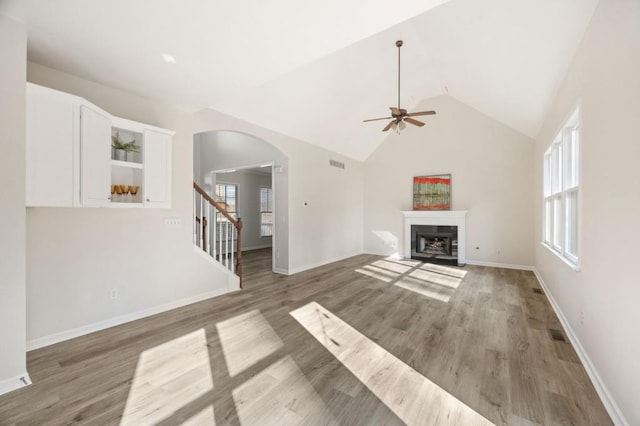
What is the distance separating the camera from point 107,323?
9.84ft

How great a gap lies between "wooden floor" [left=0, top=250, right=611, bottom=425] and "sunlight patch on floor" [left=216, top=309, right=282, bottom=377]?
0.01 m

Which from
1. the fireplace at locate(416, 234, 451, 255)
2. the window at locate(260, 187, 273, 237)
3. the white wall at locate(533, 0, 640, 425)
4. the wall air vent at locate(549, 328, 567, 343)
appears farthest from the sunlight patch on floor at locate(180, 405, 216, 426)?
the window at locate(260, 187, 273, 237)

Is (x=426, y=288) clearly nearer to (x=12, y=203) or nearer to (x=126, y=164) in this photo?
(x=126, y=164)

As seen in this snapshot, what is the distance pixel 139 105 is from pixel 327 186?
425 cm

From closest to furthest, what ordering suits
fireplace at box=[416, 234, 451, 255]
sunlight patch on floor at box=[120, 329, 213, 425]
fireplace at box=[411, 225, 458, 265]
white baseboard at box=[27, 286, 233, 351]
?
sunlight patch on floor at box=[120, 329, 213, 425]
white baseboard at box=[27, 286, 233, 351]
fireplace at box=[411, 225, 458, 265]
fireplace at box=[416, 234, 451, 255]

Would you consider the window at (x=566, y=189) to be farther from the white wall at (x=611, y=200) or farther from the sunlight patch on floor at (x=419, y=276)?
the sunlight patch on floor at (x=419, y=276)

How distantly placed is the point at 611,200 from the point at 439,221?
515 cm

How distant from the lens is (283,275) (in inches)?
217

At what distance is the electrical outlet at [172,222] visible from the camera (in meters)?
3.55

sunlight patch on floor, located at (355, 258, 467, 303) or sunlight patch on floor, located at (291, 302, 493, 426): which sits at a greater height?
sunlight patch on floor, located at (355, 258, 467, 303)

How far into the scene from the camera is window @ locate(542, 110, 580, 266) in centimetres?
297

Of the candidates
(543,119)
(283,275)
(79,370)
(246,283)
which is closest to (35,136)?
(79,370)

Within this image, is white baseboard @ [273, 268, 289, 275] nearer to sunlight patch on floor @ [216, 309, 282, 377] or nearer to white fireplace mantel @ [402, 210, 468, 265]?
sunlight patch on floor @ [216, 309, 282, 377]

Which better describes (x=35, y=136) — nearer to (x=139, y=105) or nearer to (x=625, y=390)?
(x=139, y=105)
